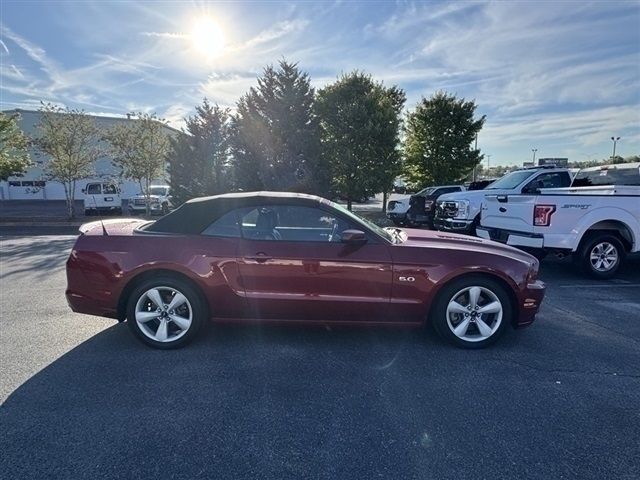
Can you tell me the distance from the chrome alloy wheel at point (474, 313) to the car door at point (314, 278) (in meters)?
0.69

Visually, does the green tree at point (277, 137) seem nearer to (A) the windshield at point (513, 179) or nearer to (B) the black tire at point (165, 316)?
(A) the windshield at point (513, 179)

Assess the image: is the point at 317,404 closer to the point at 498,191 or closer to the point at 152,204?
the point at 498,191

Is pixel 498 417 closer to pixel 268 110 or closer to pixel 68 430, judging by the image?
pixel 68 430

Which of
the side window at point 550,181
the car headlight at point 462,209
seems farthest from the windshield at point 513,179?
the car headlight at point 462,209

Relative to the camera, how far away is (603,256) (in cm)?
683

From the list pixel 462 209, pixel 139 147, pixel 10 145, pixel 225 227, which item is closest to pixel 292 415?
pixel 225 227

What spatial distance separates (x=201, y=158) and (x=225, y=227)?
45.8 feet

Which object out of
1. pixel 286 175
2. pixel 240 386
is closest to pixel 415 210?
pixel 286 175

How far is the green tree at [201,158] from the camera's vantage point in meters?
16.8

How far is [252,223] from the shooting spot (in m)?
3.95

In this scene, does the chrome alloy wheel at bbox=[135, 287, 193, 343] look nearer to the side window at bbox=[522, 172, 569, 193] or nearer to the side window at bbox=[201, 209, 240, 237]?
the side window at bbox=[201, 209, 240, 237]

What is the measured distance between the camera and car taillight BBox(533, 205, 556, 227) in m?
6.51

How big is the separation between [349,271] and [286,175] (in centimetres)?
1349

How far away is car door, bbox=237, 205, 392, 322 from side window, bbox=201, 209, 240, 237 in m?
0.14
